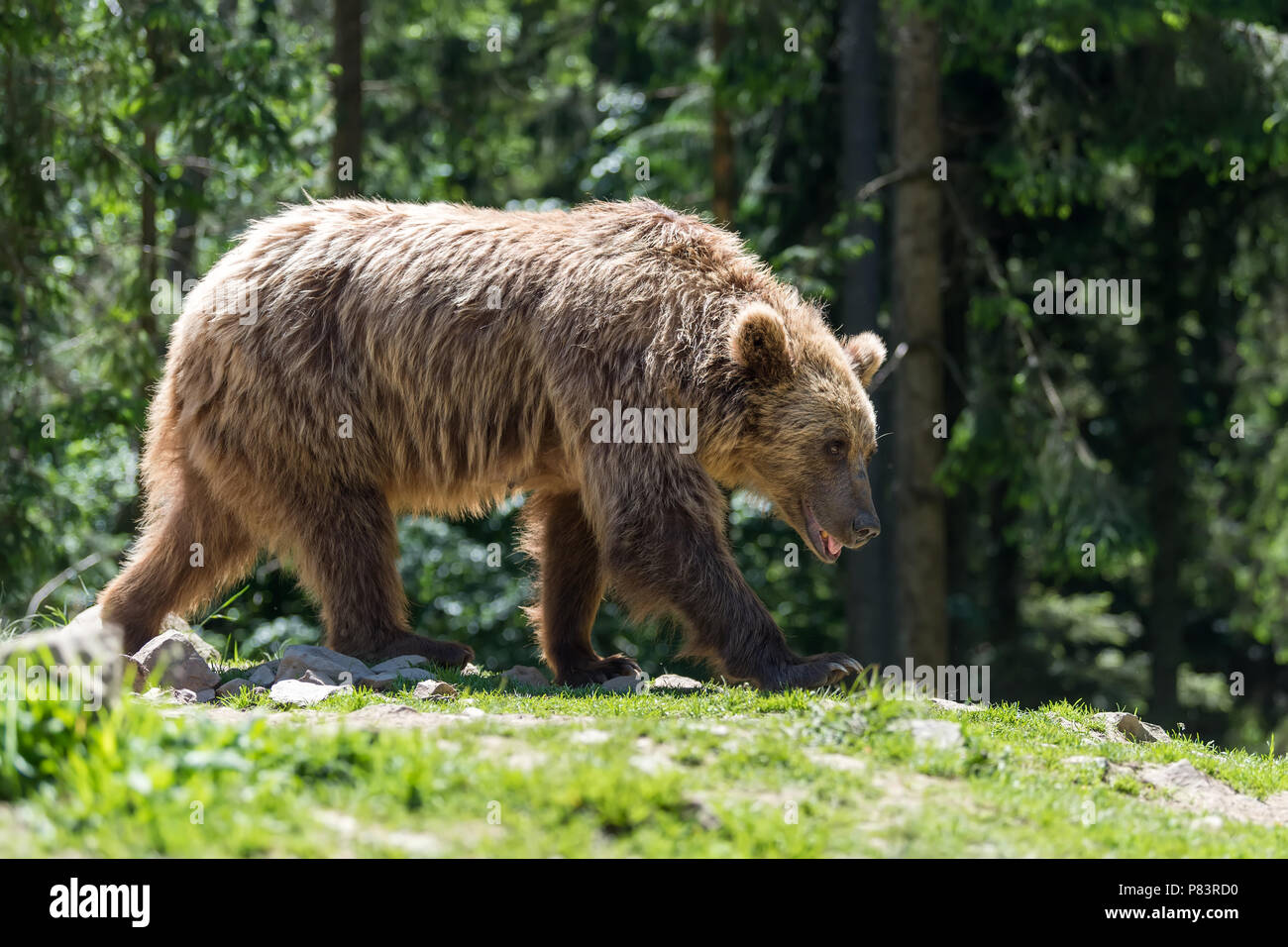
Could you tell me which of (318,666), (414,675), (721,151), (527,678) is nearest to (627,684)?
(527,678)

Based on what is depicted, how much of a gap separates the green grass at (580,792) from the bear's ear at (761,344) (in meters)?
2.15

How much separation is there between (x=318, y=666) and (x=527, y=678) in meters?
1.28

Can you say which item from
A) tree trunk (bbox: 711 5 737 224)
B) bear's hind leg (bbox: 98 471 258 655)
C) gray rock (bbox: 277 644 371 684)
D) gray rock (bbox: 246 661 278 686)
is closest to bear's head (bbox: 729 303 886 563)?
gray rock (bbox: 277 644 371 684)

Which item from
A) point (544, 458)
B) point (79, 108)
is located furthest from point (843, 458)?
point (79, 108)

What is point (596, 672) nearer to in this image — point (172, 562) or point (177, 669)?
point (177, 669)

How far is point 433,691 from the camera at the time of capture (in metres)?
6.84

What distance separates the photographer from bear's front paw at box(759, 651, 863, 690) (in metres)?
7.00

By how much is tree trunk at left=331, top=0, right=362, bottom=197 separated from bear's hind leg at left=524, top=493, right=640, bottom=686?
8.22 m

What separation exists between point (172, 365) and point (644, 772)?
185 inches

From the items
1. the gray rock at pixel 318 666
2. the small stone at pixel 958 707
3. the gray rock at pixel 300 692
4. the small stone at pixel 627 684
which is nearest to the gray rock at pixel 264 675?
the gray rock at pixel 318 666

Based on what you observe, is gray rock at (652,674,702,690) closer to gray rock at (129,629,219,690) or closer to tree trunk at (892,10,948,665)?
gray rock at (129,629,219,690)

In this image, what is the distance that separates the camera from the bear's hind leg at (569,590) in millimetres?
8359

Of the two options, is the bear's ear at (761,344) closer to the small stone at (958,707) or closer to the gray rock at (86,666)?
the small stone at (958,707)
